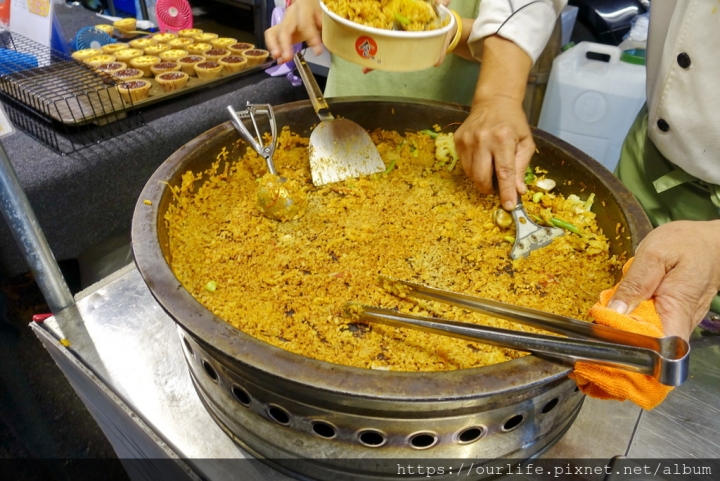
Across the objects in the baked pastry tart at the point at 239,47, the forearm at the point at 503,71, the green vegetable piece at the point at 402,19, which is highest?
the green vegetable piece at the point at 402,19

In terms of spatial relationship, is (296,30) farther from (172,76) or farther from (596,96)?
(596,96)

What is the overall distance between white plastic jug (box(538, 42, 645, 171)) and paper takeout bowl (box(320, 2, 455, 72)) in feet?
4.13

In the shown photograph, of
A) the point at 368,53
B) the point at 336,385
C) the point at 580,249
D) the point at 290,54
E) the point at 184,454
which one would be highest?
the point at 368,53

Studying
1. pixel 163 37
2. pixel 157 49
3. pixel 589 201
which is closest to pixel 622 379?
pixel 589 201

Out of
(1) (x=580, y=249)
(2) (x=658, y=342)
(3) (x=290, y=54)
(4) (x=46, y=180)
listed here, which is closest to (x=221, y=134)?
(3) (x=290, y=54)

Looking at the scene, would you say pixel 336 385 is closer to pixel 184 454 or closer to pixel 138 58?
pixel 184 454

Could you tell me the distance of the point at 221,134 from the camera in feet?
4.68

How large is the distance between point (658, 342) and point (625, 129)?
5.74 feet

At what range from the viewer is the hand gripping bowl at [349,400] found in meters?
0.74

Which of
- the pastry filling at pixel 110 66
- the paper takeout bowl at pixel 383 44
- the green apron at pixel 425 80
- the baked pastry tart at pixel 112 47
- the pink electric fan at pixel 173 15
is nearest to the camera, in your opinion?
the paper takeout bowl at pixel 383 44

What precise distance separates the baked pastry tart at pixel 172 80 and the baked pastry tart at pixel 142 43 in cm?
51

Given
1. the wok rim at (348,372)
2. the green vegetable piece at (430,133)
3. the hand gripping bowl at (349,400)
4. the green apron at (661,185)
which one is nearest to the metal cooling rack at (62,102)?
the hand gripping bowl at (349,400)

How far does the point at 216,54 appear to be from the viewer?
2.71 m

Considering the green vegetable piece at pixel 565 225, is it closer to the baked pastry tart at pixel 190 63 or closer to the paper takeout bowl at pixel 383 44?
the paper takeout bowl at pixel 383 44
